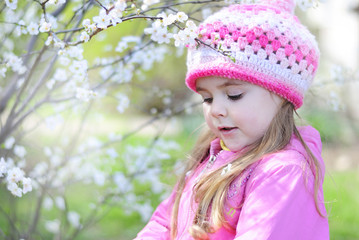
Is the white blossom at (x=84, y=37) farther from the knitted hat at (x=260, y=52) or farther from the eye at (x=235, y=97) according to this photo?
the eye at (x=235, y=97)

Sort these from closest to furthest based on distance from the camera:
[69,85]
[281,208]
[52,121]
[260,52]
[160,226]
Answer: [281,208]
[260,52]
[160,226]
[69,85]
[52,121]

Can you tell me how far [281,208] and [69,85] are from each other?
4.41 feet

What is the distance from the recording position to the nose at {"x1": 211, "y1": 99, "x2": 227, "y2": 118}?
165cm

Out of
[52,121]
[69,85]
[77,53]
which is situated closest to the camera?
[77,53]

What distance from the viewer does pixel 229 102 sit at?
1649 millimetres

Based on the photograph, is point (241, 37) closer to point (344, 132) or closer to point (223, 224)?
point (223, 224)

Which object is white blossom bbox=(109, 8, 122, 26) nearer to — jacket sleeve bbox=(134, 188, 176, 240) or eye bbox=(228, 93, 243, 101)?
eye bbox=(228, 93, 243, 101)

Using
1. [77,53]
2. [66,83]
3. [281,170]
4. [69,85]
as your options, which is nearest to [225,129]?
[281,170]

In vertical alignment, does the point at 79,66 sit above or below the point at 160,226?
above

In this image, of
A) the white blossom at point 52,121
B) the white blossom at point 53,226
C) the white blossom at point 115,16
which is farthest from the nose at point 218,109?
the white blossom at point 53,226

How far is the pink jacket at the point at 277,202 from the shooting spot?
1.43 m

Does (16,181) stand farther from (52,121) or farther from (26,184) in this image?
(52,121)

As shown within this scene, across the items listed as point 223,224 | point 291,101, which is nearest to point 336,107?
point 291,101

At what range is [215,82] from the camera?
1689 mm
